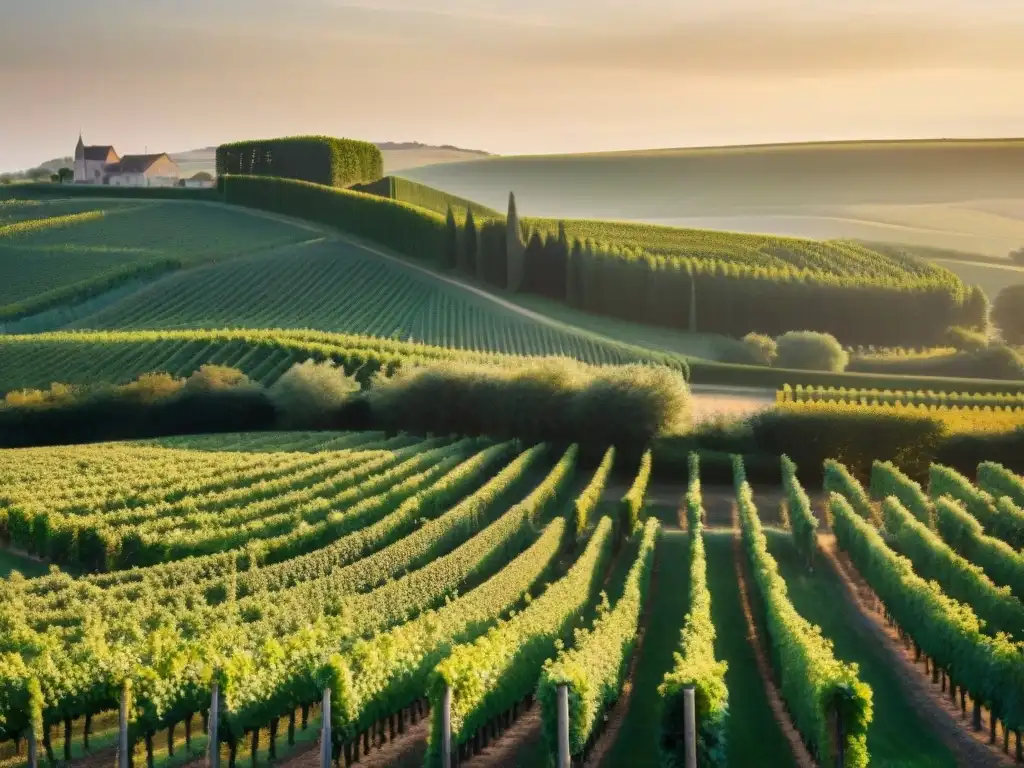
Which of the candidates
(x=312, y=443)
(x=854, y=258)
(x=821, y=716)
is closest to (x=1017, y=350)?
(x=854, y=258)

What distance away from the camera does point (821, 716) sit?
18.5 meters

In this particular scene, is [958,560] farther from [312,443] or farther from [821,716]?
[312,443]

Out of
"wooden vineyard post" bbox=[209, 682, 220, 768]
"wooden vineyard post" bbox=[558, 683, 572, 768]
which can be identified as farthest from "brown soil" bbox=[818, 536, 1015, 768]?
"wooden vineyard post" bbox=[209, 682, 220, 768]

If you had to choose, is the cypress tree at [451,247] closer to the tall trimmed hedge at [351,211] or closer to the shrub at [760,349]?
the tall trimmed hedge at [351,211]

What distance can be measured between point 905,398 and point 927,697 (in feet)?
116

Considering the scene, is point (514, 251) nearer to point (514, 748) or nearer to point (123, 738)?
point (514, 748)

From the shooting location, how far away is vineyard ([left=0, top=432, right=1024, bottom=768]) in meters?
19.8

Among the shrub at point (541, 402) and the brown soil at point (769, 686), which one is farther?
the shrub at point (541, 402)

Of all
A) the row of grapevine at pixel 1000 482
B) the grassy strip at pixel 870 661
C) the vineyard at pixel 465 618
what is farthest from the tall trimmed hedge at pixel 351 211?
the grassy strip at pixel 870 661

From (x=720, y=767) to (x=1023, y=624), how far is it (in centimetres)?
905

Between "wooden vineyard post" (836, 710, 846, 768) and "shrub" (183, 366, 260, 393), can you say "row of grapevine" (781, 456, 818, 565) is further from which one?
"shrub" (183, 366, 260, 393)

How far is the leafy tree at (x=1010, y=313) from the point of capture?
93.0 m

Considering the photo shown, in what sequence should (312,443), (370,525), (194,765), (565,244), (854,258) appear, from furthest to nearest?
1. (854,258)
2. (565,244)
3. (312,443)
4. (370,525)
5. (194,765)

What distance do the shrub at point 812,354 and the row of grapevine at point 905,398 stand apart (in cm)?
1298
